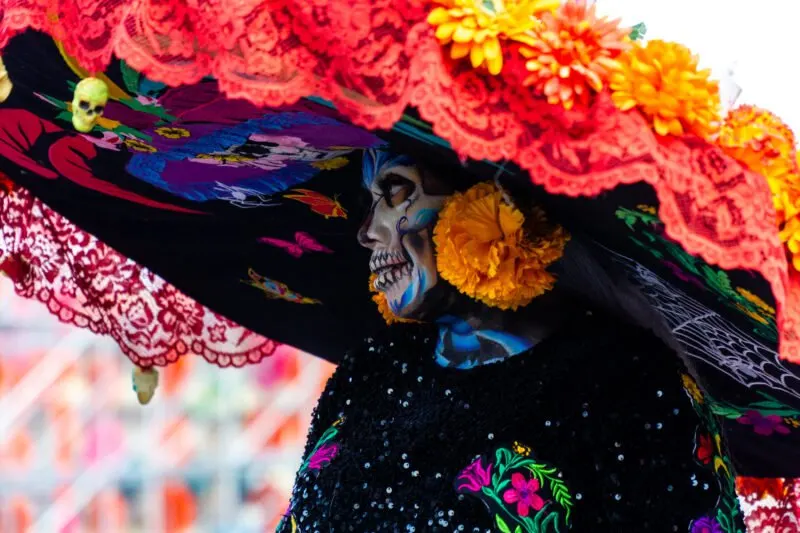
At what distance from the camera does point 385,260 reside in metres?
2.09

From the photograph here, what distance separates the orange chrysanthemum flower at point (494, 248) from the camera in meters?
1.92

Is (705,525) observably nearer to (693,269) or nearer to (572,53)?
(693,269)

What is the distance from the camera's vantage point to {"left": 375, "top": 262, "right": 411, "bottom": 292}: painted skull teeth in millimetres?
2086

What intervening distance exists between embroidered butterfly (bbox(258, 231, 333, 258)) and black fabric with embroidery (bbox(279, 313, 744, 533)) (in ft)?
1.51

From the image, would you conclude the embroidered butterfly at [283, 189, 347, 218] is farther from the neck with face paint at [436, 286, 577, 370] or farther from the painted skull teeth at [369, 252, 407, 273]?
the neck with face paint at [436, 286, 577, 370]

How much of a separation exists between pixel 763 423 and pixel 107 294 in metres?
1.47

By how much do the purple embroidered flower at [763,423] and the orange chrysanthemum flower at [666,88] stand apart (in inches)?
42.7

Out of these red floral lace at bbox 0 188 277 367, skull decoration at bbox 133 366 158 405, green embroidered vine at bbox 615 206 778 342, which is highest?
green embroidered vine at bbox 615 206 778 342

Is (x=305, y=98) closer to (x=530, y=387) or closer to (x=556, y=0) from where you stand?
(x=556, y=0)

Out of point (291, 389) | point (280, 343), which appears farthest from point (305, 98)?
point (291, 389)

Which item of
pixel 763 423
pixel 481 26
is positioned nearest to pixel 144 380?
pixel 763 423

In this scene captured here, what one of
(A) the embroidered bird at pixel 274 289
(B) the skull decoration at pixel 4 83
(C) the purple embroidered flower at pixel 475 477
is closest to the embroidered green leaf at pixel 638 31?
(C) the purple embroidered flower at pixel 475 477

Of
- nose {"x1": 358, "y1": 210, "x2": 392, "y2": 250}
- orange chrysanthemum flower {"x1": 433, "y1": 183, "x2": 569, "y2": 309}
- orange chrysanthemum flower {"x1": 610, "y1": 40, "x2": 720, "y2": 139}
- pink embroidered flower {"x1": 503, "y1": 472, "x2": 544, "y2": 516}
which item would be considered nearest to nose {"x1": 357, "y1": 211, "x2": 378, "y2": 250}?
nose {"x1": 358, "y1": 210, "x2": 392, "y2": 250}

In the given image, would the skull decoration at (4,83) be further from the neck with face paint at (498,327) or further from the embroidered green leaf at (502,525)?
the embroidered green leaf at (502,525)
